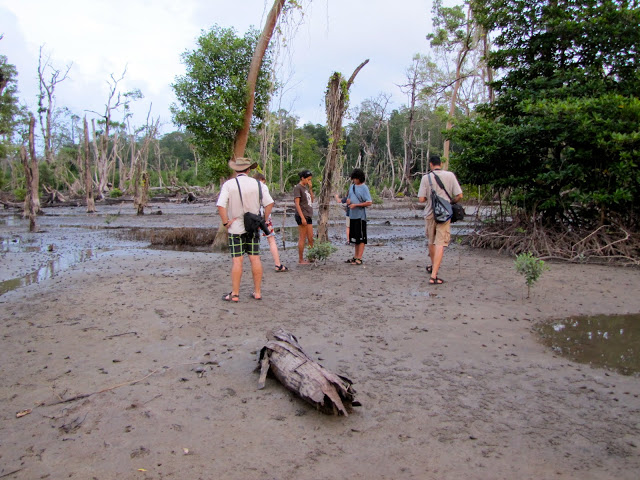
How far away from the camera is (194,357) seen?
431 centimetres

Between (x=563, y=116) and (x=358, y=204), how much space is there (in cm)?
399

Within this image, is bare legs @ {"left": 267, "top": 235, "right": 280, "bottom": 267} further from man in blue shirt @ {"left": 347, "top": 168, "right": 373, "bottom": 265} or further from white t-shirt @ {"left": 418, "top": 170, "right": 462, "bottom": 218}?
white t-shirt @ {"left": 418, "top": 170, "right": 462, "bottom": 218}

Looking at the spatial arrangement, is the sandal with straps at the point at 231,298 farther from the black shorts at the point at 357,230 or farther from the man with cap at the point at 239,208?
the black shorts at the point at 357,230

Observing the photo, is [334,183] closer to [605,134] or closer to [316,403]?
[605,134]

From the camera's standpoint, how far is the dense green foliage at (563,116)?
8281 mm

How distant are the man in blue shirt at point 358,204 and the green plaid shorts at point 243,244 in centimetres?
276

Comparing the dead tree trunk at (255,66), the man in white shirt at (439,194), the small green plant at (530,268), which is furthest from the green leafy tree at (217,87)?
the small green plant at (530,268)

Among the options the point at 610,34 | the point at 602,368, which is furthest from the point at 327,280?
the point at 610,34

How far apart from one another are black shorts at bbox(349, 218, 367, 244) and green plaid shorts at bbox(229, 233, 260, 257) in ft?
9.45

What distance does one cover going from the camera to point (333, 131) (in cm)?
1000

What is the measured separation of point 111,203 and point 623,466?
38585 mm

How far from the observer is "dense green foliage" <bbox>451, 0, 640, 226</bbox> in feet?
27.2

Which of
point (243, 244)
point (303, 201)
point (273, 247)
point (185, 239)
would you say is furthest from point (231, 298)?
point (185, 239)

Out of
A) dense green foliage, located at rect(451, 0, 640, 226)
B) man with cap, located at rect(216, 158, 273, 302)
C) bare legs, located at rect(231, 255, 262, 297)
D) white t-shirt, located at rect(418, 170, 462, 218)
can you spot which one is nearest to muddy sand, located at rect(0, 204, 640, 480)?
bare legs, located at rect(231, 255, 262, 297)
